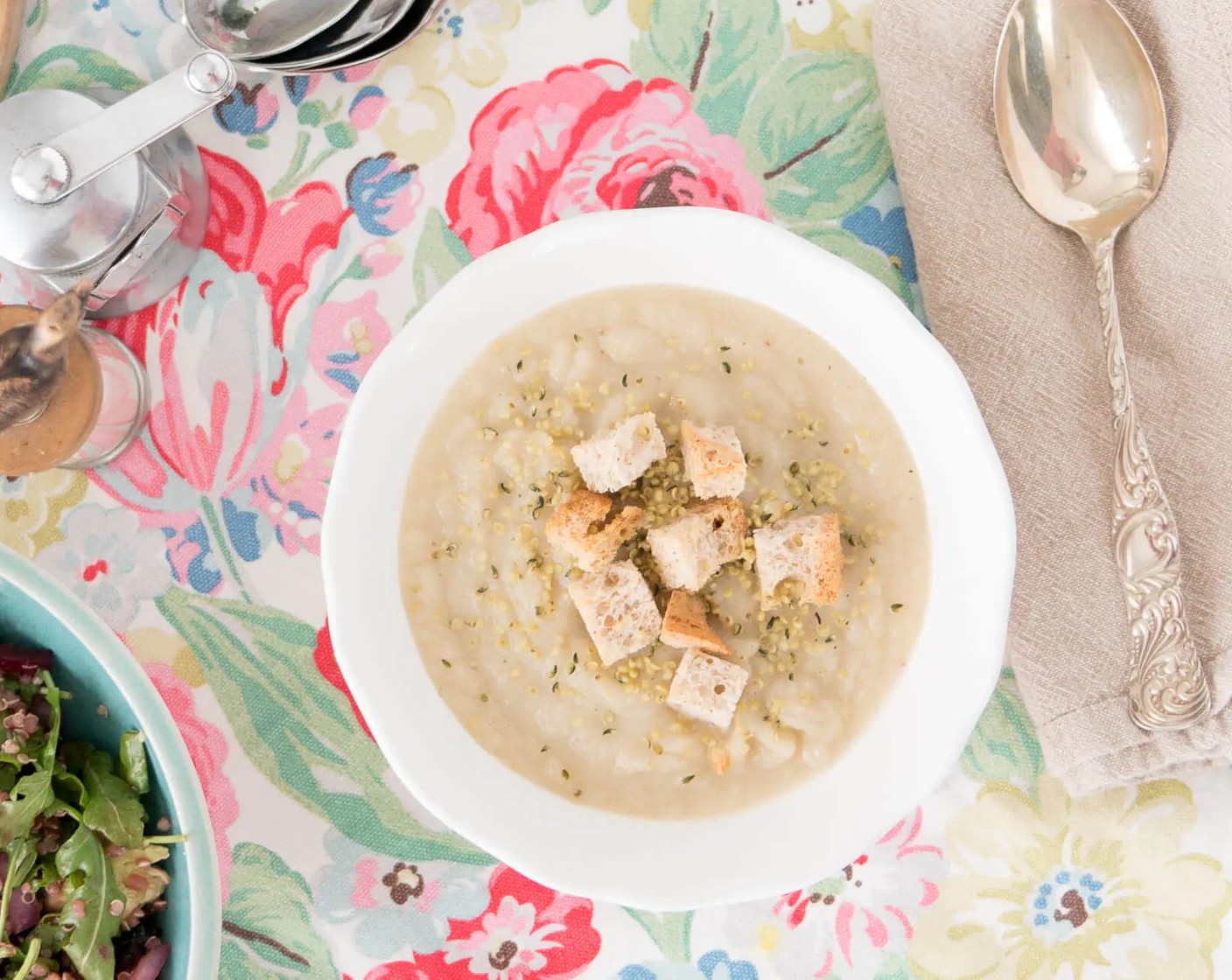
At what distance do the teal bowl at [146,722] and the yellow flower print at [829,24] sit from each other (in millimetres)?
1768

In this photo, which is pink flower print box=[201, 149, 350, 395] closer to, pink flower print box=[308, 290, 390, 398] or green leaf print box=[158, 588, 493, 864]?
pink flower print box=[308, 290, 390, 398]

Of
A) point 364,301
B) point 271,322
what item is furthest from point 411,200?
point 271,322

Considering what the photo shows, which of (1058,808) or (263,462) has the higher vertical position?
(263,462)

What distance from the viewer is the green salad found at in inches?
71.2

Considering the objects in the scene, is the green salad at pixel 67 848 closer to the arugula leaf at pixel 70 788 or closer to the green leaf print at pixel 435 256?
the arugula leaf at pixel 70 788

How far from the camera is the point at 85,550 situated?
212 cm

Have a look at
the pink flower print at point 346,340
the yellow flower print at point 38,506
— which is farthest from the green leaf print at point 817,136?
the yellow flower print at point 38,506

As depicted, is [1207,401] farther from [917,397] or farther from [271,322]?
[271,322]

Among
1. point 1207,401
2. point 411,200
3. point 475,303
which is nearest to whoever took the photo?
point 475,303

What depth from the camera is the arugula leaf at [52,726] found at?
184 cm

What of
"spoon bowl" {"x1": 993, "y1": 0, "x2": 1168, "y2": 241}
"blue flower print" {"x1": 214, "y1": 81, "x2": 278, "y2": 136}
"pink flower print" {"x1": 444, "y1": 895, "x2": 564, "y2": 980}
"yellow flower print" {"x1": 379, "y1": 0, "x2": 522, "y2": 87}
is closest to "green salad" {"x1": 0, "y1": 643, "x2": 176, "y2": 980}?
"pink flower print" {"x1": 444, "y1": 895, "x2": 564, "y2": 980}

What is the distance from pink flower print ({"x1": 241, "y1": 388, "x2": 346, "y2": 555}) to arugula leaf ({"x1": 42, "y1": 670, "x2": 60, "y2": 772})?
0.49m

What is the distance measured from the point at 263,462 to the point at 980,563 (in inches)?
56.2

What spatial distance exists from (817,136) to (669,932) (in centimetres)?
167
